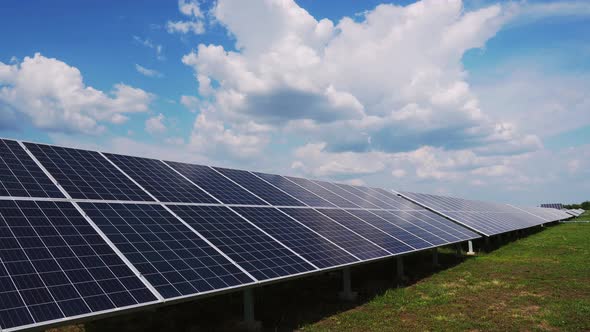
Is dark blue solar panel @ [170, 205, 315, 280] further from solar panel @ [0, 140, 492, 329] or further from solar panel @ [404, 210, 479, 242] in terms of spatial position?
solar panel @ [404, 210, 479, 242]

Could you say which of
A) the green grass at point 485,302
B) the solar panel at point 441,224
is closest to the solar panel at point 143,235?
the green grass at point 485,302

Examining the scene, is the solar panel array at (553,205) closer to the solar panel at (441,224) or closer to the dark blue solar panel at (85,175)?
the solar panel at (441,224)

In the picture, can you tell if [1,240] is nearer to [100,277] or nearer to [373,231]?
[100,277]

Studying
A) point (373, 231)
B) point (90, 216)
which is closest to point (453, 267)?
point (373, 231)

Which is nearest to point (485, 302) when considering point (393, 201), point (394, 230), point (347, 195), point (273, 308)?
point (394, 230)

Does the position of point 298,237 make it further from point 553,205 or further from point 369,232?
point 553,205

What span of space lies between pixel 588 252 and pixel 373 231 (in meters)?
19.6

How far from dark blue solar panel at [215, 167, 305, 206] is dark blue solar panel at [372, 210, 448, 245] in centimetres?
671

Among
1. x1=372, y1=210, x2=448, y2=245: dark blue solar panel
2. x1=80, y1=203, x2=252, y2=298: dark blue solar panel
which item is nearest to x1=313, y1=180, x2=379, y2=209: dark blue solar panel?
x1=372, y1=210, x2=448, y2=245: dark blue solar panel

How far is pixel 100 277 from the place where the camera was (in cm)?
916

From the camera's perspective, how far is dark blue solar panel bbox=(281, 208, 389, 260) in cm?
1680

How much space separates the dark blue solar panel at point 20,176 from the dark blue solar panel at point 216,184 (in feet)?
20.7

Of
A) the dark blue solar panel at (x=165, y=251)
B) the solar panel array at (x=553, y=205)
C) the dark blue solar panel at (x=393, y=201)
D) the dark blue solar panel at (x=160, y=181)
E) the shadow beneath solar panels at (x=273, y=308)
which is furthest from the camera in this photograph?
the solar panel array at (x=553, y=205)

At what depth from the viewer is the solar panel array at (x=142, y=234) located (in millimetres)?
8562
